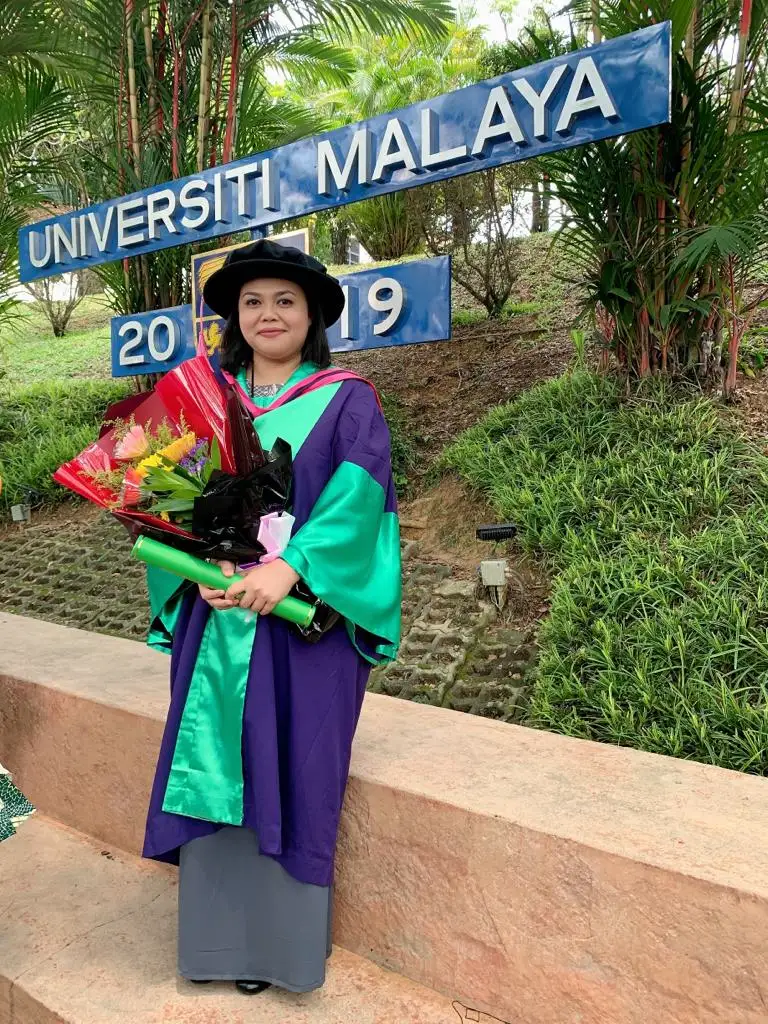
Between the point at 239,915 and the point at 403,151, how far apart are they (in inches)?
127

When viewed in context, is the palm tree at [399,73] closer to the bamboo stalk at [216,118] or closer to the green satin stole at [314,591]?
the bamboo stalk at [216,118]

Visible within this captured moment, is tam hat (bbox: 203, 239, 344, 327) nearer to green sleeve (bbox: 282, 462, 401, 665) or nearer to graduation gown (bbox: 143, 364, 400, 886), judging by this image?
graduation gown (bbox: 143, 364, 400, 886)

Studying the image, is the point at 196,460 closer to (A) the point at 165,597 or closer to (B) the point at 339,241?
(A) the point at 165,597

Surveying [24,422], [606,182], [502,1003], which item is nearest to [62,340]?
[24,422]

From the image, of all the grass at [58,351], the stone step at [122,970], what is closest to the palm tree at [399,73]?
the grass at [58,351]

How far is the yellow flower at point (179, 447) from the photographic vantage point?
1.30 meters

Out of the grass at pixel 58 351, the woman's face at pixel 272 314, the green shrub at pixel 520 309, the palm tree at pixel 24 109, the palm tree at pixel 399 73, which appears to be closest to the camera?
the woman's face at pixel 272 314

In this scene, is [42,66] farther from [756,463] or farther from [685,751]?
[685,751]

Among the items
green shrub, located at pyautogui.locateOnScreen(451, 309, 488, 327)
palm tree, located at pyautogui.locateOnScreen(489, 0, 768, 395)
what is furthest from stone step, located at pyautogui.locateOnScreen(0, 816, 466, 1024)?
green shrub, located at pyautogui.locateOnScreen(451, 309, 488, 327)

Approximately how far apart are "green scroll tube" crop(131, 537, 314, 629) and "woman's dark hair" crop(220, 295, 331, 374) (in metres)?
0.43

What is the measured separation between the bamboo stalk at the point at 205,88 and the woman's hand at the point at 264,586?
3997mm

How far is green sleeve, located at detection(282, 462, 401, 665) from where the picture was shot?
1372 mm

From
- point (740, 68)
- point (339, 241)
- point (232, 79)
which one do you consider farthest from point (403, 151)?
point (339, 241)

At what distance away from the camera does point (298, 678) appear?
56.4 inches
